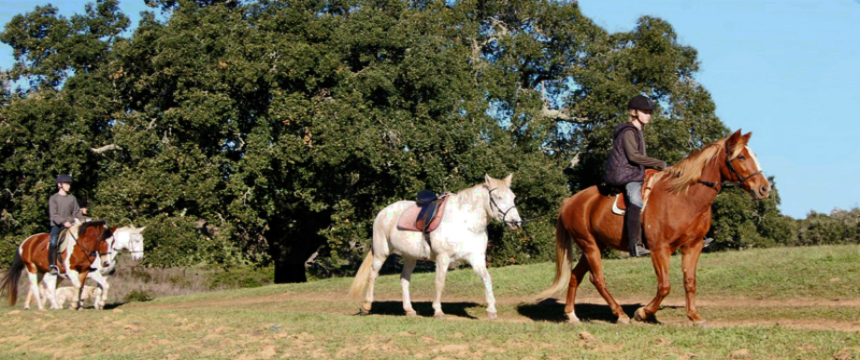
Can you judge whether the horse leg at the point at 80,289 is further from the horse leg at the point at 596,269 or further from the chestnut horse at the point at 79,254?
the horse leg at the point at 596,269

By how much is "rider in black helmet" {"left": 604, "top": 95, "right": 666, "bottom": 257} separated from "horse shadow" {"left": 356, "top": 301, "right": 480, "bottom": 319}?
14.6 feet

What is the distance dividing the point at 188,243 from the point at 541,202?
12.6 meters

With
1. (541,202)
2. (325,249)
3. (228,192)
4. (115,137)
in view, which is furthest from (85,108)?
(541,202)

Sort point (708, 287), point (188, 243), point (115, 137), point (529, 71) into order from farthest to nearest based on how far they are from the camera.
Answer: point (529, 71), point (115, 137), point (188, 243), point (708, 287)

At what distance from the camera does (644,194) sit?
12.2m

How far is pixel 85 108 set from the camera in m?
30.5

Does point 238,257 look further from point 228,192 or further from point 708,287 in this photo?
point 708,287

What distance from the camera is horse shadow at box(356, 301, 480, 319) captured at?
1625 cm

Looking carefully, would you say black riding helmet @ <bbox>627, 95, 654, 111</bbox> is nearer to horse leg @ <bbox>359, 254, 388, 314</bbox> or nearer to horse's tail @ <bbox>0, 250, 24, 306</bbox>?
horse leg @ <bbox>359, 254, 388, 314</bbox>

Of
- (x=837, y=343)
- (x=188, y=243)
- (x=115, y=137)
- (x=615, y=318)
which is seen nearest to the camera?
(x=837, y=343)

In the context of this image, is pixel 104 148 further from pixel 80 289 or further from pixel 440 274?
pixel 440 274

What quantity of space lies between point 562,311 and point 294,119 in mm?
15130

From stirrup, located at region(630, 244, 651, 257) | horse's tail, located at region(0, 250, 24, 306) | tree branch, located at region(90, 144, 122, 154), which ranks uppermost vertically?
tree branch, located at region(90, 144, 122, 154)

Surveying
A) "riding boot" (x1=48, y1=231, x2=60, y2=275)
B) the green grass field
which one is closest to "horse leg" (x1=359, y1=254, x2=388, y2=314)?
the green grass field
